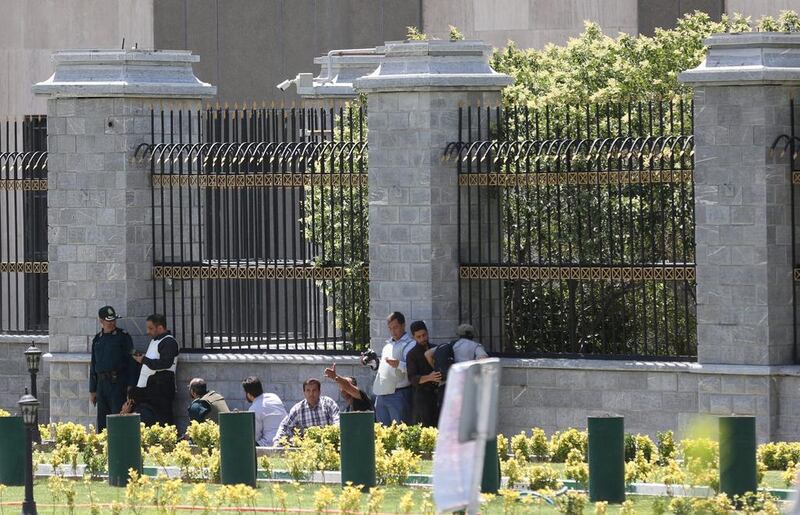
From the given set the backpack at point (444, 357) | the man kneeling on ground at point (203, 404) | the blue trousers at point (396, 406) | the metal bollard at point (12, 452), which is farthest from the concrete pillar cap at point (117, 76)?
the metal bollard at point (12, 452)

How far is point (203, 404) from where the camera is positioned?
18062 millimetres

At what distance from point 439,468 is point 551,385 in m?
10.1

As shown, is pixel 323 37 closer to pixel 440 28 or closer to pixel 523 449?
pixel 440 28

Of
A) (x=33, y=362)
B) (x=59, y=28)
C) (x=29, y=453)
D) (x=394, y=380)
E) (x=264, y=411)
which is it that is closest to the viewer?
(x=29, y=453)

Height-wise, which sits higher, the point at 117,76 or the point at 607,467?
the point at 117,76

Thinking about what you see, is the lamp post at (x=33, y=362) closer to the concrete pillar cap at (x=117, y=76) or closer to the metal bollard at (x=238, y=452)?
the concrete pillar cap at (x=117, y=76)

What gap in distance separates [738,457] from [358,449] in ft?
8.79

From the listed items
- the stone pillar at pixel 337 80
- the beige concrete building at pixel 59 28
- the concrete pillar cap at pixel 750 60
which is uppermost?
the beige concrete building at pixel 59 28

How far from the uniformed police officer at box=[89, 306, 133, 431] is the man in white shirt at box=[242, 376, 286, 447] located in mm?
1956

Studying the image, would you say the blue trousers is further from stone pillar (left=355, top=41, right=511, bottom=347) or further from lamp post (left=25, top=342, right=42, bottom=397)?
lamp post (left=25, top=342, right=42, bottom=397)

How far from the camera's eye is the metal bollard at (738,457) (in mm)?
12758

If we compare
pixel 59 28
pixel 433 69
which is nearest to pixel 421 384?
pixel 433 69

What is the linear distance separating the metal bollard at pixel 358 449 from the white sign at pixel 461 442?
20.0 ft

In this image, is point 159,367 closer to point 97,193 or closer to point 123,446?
point 97,193
